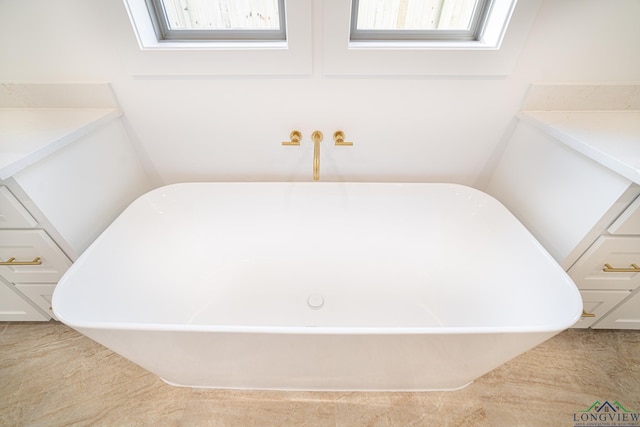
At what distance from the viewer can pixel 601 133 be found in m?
1.03

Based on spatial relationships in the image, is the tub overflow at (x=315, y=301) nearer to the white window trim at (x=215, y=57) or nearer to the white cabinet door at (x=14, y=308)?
the white window trim at (x=215, y=57)

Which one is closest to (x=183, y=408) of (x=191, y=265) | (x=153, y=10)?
(x=191, y=265)

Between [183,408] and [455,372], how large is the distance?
103 centimetres

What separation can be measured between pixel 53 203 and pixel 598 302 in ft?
7.35

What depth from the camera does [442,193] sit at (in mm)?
1307

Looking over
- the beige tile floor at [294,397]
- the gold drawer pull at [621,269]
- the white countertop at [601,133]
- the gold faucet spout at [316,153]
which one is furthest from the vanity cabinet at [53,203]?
the gold drawer pull at [621,269]

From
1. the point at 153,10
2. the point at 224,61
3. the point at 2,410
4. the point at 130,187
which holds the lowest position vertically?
the point at 2,410

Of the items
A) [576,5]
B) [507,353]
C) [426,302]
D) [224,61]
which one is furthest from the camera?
[426,302]

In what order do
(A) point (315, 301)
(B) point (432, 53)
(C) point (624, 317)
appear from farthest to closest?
(A) point (315, 301) → (C) point (624, 317) → (B) point (432, 53)

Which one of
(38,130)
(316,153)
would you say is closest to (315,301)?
(316,153)

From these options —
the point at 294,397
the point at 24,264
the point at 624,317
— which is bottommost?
the point at 294,397

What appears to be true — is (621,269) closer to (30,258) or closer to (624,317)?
(624,317)

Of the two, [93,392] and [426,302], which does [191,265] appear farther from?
[426,302]

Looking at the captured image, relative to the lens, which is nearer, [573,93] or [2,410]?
[2,410]
